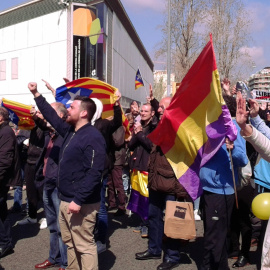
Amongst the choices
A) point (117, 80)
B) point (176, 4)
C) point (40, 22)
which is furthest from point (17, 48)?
point (176, 4)

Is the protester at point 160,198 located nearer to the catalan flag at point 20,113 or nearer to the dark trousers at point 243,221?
the dark trousers at point 243,221

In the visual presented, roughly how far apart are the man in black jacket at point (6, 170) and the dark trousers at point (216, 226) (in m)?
2.45

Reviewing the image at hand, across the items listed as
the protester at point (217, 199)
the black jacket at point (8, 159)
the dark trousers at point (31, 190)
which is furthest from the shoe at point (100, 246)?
the dark trousers at point (31, 190)

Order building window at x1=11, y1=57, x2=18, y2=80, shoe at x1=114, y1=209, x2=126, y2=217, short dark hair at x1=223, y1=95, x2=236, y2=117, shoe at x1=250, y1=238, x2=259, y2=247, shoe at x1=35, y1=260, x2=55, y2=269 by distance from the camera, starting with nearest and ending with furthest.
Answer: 1. short dark hair at x1=223, y1=95, x2=236, y2=117
2. shoe at x1=35, y1=260, x2=55, y2=269
3. shoe at x1=250, y1=238, x2=259, y2=247
4. shoe at x1=114, y1=209, x2=126, y2=217
5. building window at x1=11, y1=57, x2=18, y2=80

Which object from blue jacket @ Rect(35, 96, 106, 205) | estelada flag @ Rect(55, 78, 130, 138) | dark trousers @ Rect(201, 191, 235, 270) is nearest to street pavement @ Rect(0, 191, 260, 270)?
dark trousers @ Rect(201, 191, 235, 270)

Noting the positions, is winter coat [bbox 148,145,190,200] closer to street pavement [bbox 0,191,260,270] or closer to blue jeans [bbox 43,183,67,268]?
street pavement [bbox 0,191,260,270]

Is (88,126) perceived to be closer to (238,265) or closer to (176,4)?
(238,265)

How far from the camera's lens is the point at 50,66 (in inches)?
731

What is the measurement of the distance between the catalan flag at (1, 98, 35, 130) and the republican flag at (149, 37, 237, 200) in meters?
2.36

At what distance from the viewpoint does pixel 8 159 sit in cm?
482

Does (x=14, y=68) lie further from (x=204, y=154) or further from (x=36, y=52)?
(x=204, y=154)

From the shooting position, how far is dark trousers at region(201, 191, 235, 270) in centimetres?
377

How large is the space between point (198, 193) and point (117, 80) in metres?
19.6

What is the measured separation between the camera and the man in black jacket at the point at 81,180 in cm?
347
